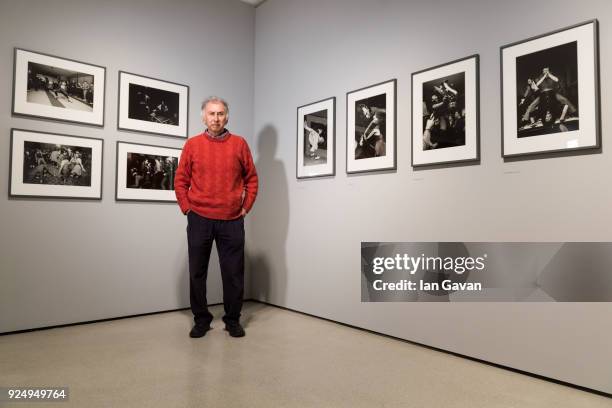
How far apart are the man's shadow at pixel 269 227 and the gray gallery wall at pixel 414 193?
0.02 meters

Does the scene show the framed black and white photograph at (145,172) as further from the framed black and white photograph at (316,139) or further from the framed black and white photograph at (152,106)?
the framed black and white photograph at (316,139)

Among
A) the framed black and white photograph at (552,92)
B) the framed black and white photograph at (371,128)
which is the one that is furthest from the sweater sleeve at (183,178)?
the framed black and white photograph at (552,92)

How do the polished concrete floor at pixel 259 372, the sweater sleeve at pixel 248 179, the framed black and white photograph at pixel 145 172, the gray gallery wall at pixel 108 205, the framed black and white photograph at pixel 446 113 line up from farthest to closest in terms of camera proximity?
the framed black and white photograph at pixel 145 172 < the sweater sleeve at pixel 248 179 < the gray gallery wall at pixel 108 205 < the framed black and white photograph at pixel 446 113 < the polished concrete floor at pixel 259 372

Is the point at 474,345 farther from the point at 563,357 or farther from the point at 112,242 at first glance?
the point at 112,242

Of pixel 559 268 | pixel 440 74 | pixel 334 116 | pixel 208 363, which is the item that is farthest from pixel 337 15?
pixel 208 363

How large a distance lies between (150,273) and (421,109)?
102 inches

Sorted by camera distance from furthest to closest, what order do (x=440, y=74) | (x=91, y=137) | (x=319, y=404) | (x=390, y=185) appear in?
(x=91, y=137) < (x=390, y=185) < (x=440, y=74) < (x=319, y=404)

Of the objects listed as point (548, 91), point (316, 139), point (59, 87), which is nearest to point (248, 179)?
point (316, 139)

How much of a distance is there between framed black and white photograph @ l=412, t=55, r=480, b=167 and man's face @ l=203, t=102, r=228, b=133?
1374 millimetres

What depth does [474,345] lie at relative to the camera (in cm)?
244

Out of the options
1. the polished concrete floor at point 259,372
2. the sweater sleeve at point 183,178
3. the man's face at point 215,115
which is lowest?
the polished concrete floor at point 259,372

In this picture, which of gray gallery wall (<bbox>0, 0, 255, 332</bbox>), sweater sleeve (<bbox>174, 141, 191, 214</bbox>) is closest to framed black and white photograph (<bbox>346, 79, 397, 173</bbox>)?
sweater sleeve (<bbox>174, 141, 191, 214</bbox>)

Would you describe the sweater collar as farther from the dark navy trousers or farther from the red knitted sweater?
the dark navy trousers

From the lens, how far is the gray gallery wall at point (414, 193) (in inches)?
82.2
